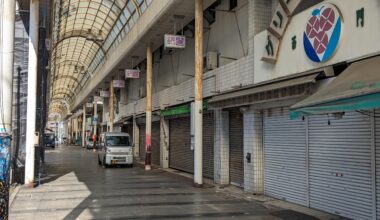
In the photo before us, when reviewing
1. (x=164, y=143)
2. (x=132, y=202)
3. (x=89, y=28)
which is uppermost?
(x=89, y=28)

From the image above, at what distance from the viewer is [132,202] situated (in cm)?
1151

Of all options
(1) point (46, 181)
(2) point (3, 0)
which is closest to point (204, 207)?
(2) point (3, 0)

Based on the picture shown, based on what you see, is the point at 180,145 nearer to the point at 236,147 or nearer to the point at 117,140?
the point at 117,140

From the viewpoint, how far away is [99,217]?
31.1 ft

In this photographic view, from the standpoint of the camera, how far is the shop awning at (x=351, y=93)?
6.40 meters

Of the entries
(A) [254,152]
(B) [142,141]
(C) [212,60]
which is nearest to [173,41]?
(C) [212,60]

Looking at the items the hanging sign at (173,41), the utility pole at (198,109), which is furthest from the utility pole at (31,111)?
the utility pole at (198,109)

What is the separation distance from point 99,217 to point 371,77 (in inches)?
246

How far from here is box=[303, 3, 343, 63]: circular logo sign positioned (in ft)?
29.8

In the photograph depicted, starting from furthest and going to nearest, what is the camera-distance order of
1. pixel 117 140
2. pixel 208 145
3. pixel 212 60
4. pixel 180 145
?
pixel 117 140
pixel 180 145
pixel 208 145
pixel 212 60

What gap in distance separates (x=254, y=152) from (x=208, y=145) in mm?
4847

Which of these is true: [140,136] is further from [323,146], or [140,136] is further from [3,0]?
[3,0]

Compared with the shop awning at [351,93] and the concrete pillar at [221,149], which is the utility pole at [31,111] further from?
the shop awning at [351,93]

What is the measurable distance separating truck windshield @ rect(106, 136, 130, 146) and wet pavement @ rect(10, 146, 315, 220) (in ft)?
27.2
